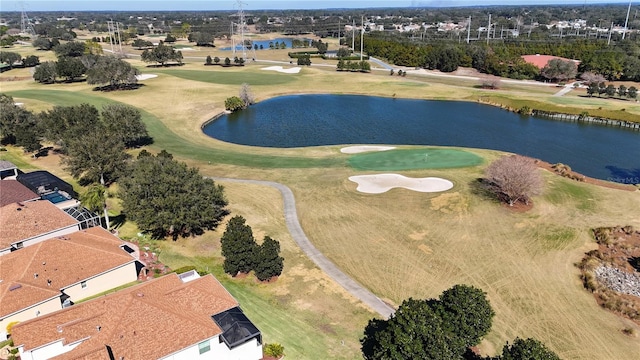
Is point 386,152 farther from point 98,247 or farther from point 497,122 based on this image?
point 98,247

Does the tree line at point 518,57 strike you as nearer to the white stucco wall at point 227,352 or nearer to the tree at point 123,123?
the tree at point 123,123

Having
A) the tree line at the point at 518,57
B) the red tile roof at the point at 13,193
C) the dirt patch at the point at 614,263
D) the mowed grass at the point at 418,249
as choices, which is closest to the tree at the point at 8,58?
the mowed grass at the point at 418,249

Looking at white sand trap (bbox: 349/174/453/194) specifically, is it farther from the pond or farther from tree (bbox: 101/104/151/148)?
tree (bbox: 101/104/151/148)

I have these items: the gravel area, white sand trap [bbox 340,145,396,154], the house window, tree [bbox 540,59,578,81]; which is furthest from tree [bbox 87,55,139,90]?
tree [bbox 540,59,578,81]

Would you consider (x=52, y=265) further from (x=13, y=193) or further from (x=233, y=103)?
(x=233, y=103)

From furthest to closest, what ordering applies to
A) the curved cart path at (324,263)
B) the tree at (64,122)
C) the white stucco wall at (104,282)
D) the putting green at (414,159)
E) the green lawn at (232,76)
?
the green lawn at (232,76) → the tree at (64,122) → the putting green at (414,159) → the curved cart path at (324,263) → the white stucco wall at (104,282)

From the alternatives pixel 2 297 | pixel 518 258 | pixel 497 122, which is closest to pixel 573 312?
pixel 518 258

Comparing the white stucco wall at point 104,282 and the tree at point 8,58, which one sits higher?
the tree at point 8,58

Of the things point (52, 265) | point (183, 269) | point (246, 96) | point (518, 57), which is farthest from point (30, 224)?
point (518, 57)
